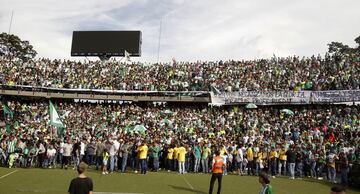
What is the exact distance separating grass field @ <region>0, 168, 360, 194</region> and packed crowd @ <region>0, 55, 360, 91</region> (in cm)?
1704

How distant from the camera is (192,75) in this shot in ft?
133

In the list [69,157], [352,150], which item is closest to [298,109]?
[352,150]

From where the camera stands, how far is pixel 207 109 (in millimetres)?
36750

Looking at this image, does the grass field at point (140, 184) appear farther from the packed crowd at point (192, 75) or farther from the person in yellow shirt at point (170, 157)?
the packed crowd at point (192, 75)

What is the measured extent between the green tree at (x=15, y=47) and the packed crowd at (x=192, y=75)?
32957 millimetres

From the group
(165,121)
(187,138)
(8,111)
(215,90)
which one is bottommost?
(187,138)

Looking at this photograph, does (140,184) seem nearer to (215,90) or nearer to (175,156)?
(175,156)

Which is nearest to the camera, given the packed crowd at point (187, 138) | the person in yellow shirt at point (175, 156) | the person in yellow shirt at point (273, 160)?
the packed crowd at point (187, 138)

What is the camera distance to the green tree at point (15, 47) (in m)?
73.6

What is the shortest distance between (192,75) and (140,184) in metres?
24.2

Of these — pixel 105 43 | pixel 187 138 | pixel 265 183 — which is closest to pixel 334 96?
pixel 187 138

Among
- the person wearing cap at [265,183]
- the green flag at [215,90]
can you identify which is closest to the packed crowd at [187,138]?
the green flag at [215,90]

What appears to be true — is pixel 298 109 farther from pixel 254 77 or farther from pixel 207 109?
pixel 207 109

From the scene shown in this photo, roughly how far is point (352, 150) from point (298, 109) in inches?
514
